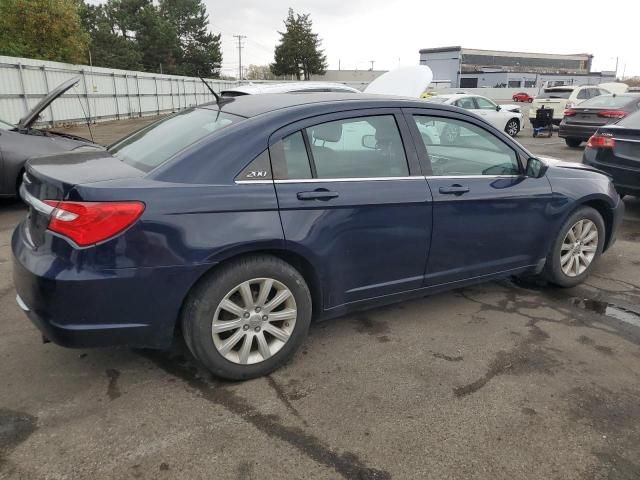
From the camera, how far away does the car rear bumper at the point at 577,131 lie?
13414 millimetres

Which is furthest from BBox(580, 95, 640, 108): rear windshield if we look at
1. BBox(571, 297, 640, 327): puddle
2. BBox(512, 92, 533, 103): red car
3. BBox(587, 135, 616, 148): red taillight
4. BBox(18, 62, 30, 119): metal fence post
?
BBox(512, 92, 533, 103): red car

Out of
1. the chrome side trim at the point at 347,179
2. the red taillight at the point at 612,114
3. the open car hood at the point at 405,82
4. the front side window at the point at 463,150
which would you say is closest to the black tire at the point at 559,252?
the front side window at the point at 463,150

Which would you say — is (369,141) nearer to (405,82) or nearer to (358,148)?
(358,148)

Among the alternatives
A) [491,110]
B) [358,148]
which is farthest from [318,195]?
[491,110]

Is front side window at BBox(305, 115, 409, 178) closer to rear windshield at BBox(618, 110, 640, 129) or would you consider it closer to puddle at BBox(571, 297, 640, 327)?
puddle at BBox(571, 297, 640, 327)

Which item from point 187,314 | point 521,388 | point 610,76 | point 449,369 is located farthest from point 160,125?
point 610,76

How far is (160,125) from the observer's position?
12.0ft

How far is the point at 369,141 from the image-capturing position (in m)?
3.30

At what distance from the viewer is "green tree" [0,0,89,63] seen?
25.0 metres

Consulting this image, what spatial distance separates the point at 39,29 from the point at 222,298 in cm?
2827

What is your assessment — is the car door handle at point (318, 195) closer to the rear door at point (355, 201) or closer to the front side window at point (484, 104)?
the rear door at point (355, 201)

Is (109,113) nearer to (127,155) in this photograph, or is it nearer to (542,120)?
(542,120)

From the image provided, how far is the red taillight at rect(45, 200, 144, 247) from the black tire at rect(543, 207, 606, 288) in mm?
3246

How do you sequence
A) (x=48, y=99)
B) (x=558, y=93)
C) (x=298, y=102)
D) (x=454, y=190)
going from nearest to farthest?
(x=298, y=102) → (x=454, y=190) → (x=48, y=99) → (x=558, y=93)
